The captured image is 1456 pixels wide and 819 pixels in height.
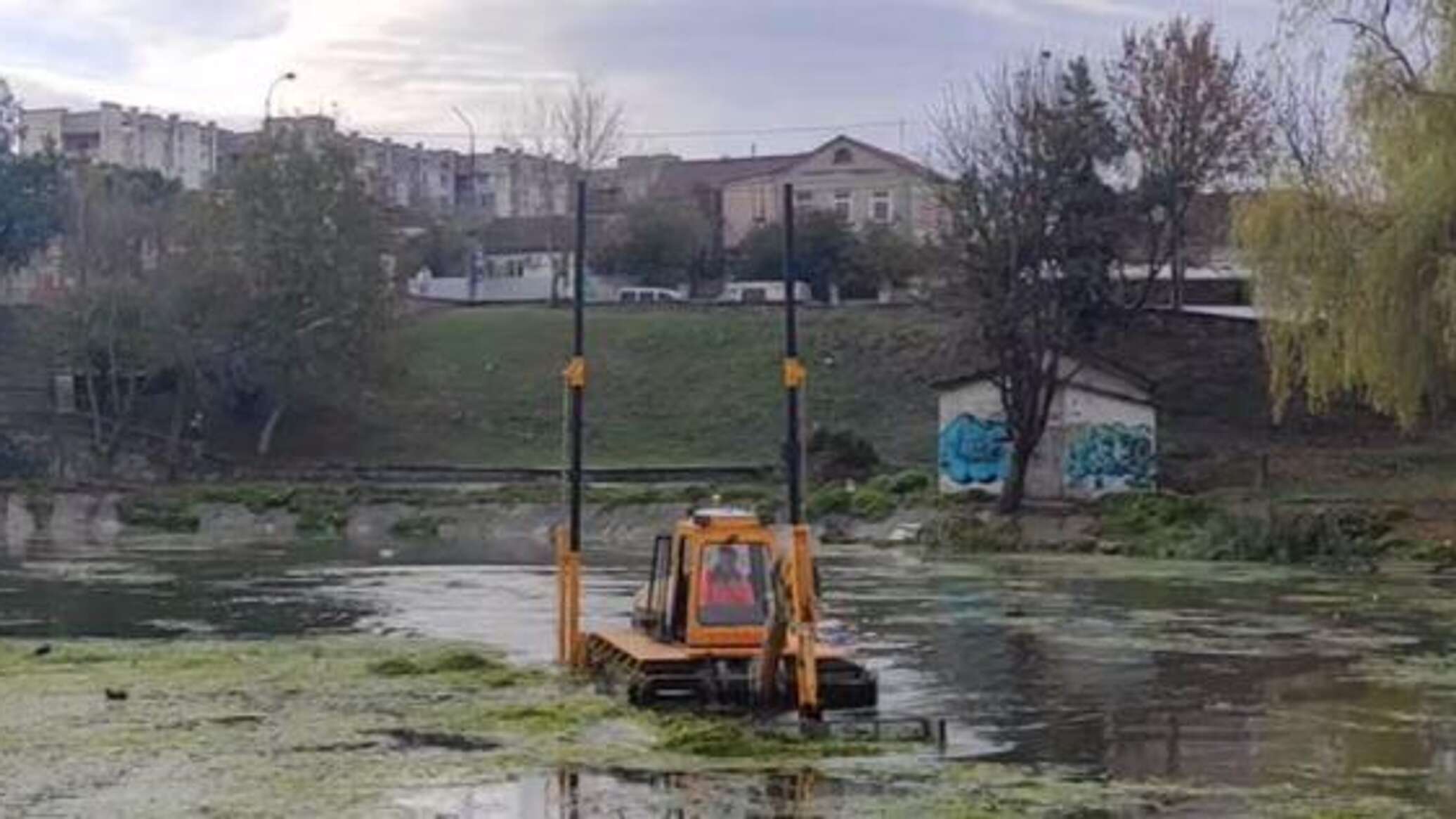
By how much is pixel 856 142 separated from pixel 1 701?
10003 cm

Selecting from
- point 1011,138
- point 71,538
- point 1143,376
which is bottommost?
point 71,538

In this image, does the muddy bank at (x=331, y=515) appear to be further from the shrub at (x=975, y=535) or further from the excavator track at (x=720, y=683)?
the excavator track at (x=720, y=683)

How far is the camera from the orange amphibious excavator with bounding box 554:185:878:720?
69.7ft

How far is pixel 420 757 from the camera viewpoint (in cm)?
1969

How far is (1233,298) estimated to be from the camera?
79.4m

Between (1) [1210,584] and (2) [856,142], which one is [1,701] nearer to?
(1) [1210,584]

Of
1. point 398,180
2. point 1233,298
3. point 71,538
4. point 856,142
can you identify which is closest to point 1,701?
point 71,538

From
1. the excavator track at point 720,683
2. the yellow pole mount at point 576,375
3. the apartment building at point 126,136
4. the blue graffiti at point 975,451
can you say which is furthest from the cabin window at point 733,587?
the apartment building at point 126,136

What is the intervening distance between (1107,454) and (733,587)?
132 ft

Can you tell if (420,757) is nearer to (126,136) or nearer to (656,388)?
(656,388)

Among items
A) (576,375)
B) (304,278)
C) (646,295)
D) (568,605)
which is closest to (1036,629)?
(568,605)

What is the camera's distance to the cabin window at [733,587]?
23125mm

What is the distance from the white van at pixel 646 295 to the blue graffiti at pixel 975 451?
30.4m

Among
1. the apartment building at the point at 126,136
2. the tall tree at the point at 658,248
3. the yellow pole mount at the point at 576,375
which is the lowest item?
the yellow pole mount at the point at 576,375
